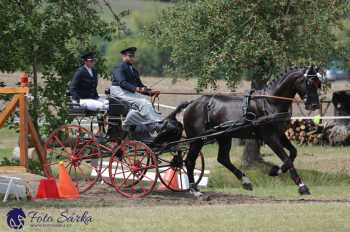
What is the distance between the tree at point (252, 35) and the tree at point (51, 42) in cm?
239

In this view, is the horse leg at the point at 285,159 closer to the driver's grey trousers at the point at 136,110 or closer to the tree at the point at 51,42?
the driver's grey trousers at the point at 136,110

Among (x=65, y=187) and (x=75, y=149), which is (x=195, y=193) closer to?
(x=65, y=187)

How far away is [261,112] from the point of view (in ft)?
49.0

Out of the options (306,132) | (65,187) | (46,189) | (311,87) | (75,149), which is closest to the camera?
(46,189)

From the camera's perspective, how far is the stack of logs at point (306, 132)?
25422 millimetres


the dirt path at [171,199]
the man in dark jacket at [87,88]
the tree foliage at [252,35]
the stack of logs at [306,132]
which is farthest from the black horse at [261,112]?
the stack of logs at [306,132]

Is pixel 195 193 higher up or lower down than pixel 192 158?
lower down

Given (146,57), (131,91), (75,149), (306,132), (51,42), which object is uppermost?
(51,42)

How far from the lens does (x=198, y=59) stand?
67.5 ft

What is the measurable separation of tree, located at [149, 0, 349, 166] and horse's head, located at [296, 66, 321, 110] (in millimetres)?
4304

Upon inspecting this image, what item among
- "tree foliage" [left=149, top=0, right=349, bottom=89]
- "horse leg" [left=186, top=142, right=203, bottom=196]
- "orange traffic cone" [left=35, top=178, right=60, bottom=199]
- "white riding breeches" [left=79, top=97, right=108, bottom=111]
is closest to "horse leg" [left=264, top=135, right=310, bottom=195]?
"horse leg" [left=186, top=142, right=203, bottom=196]

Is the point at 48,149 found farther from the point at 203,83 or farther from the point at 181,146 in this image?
the point at 203,83

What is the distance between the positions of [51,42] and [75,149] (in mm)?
2769

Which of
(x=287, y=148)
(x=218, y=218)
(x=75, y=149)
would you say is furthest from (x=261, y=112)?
(x=218, y=218)
